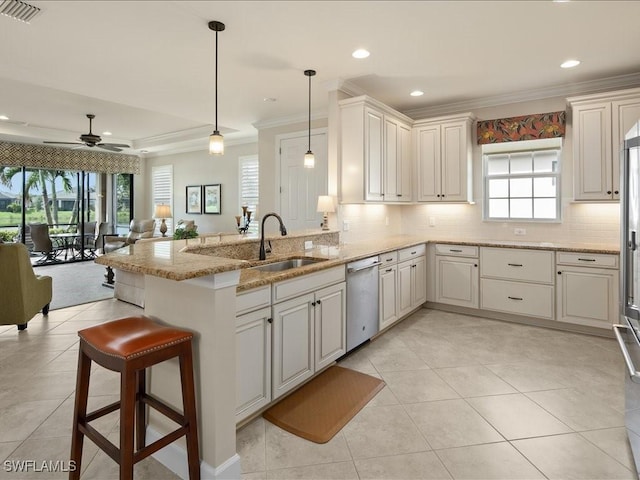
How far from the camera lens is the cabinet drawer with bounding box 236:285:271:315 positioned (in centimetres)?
207

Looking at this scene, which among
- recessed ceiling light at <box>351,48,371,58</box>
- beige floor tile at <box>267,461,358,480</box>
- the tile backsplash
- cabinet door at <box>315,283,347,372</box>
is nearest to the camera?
beige floor tile at <box>267,461,358,480</box>

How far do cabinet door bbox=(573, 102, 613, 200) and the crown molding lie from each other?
0.42 metres

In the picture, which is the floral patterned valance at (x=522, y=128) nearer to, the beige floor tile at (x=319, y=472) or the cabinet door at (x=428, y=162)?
the cabinet door at (x=428, y=162)

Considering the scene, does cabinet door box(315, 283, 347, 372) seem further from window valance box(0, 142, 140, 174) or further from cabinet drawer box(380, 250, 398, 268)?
window valance box(0, 142, 140, 174)

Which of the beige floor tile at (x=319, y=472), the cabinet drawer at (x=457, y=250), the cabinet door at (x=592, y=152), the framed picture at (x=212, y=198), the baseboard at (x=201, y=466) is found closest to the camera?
the baseboard at (x=201, y=466)

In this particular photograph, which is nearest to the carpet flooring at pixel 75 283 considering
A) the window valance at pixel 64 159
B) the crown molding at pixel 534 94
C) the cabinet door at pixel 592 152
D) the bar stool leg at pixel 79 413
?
the window valance at pixel 64 159

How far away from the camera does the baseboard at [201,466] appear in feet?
5.72

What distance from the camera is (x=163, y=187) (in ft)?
31.2

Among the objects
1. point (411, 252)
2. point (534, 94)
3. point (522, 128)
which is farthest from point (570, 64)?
point (411, 252)

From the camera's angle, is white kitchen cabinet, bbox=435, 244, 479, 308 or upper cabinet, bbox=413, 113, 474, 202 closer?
white kitchen cabinet, bbox=435, 244, 479, 308

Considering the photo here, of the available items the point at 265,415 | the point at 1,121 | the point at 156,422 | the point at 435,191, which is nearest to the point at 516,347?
the point at 435,191

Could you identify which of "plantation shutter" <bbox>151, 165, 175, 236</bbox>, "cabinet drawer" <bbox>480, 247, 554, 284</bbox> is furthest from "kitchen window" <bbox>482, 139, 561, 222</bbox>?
"plantation shutter" <bbox>151, 165, 175, 236</bbox>

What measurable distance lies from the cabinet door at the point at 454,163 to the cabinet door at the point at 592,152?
1133 millimetres

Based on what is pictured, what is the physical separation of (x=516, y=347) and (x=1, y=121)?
872 cm
